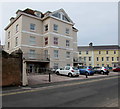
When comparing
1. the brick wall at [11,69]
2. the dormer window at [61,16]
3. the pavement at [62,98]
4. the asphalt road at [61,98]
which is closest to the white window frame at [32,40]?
the dormer window at [61,16]

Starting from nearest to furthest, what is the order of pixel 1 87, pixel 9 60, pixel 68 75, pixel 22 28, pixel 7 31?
pixel 1 87 < pixel 9 60 < pixel 68 75 < pixel 22 28 < pixel 7 31

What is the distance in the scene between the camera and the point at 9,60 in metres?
11.1

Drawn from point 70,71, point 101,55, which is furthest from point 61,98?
point 101,55

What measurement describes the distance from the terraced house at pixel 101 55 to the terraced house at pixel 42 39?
91.3 ft

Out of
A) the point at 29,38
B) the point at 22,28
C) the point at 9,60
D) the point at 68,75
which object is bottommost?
the point at 68,75

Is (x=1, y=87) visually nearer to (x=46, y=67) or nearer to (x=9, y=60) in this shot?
(x=9, y=60)

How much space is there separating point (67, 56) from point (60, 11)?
10940 mm

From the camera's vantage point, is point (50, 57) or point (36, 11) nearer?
point (50, 57)

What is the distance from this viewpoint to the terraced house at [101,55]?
54125 millimetres

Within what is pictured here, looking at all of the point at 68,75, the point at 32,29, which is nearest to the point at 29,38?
the point at 32,29

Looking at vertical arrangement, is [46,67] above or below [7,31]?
below

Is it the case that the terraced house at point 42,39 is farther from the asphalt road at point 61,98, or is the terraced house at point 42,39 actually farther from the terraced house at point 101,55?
the terraced house at point 101,55

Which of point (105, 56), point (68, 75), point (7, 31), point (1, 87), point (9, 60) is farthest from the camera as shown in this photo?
point (105, 56)

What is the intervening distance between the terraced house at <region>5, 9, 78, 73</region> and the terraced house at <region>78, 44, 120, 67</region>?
2782 centimetres
